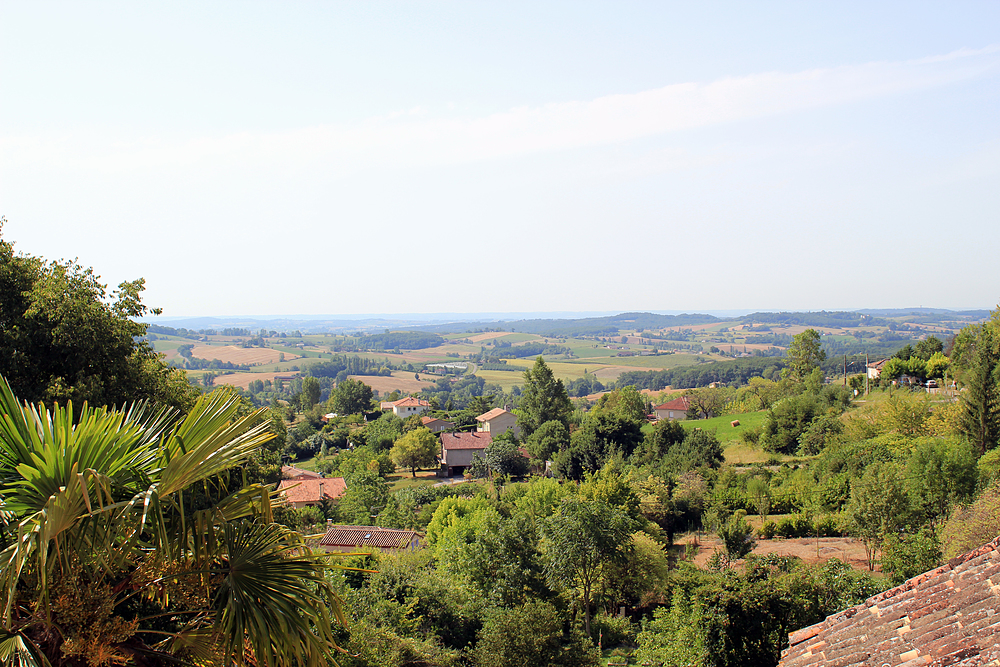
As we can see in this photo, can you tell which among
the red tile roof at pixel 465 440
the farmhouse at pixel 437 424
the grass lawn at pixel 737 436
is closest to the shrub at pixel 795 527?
the grass lawn at pixel 737 436

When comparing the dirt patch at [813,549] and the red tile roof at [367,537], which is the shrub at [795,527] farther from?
the red tile roof at [367,537]

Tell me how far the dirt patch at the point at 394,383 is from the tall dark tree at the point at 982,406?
122 m

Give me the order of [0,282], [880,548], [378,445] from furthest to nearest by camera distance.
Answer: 1. [378,445]
2. [880,548]
3. [0,282]

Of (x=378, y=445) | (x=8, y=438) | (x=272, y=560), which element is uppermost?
(x=8, y=438)

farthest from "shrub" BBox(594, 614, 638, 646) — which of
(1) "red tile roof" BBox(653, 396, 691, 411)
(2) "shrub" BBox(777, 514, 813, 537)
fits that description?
(1) "red tile roof" BBox(653, 396, 691, 411)

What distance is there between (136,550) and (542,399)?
57122 millimetres

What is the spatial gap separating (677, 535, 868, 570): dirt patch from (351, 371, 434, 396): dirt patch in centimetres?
12191

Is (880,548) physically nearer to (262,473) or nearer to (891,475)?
(891,475)

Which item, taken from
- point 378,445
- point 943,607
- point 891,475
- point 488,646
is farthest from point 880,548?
point 378,445

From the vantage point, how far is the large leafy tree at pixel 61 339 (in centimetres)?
1008

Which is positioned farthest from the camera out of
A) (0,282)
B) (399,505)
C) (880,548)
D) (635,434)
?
(635,434)

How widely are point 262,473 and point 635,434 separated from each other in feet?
122

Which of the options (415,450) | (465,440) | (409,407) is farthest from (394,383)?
(415,450)

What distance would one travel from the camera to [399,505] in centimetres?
3981
